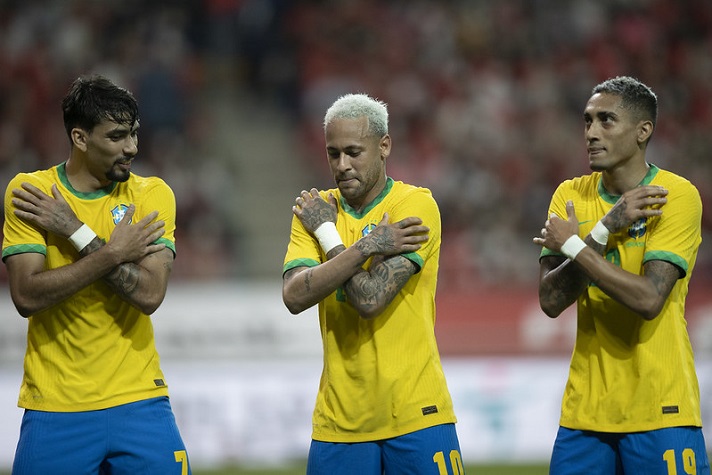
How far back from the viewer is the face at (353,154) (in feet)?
16.2

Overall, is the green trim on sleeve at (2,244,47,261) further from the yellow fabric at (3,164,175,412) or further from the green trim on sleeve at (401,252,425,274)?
the green trim on sleeve at (401,252,425,274)

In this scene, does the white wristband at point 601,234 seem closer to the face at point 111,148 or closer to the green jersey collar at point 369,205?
the green jersey collar at point 369,205

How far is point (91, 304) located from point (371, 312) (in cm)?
135

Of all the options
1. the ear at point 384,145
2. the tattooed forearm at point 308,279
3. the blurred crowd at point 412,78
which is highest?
the blurred crowd at point 412,78

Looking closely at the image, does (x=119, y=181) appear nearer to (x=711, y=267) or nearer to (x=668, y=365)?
(x=668, y=365)

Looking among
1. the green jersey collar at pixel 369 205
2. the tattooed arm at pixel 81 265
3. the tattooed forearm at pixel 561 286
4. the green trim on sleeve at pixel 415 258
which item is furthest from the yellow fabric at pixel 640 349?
the tattooed arm at pixel 81 265

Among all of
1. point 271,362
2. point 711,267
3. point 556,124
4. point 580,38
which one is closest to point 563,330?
point 711,267

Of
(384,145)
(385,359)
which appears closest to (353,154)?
(384,145)

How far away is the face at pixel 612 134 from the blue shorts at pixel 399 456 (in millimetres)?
1452

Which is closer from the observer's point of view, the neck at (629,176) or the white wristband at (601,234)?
the white wristband at (601,234)

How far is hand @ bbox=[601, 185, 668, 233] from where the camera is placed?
4.71 meters

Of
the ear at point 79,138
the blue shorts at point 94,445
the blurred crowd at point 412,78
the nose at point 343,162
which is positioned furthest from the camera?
the blurred crowd at point 412,78

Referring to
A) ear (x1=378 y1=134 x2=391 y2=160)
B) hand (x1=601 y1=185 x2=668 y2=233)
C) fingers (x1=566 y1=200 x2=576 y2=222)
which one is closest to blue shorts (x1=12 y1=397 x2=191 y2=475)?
ear (x1=378 y1=134 x2=391 y2=160)

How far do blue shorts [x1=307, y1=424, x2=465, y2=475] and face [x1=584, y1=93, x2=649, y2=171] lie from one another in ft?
4.76
